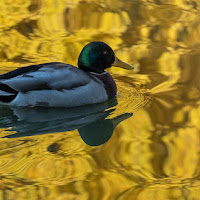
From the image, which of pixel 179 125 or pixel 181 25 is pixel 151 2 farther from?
pixel 179 125

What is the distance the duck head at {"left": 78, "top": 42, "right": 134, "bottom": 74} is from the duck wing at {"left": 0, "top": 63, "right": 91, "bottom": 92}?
0.54 m

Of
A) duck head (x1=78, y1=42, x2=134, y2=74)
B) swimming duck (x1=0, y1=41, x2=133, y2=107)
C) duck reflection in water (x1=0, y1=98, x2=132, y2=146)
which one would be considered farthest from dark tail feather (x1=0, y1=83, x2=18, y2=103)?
duck head (x1=78, y1=42, x2=134, y2=74)

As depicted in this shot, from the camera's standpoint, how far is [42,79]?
6609mm

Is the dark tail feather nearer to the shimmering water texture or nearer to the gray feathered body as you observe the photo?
the gray feathered body

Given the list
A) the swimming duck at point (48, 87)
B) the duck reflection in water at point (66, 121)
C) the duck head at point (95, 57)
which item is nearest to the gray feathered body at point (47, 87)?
the swimming duck at point (48, 87)

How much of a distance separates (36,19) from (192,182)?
662 centimetres

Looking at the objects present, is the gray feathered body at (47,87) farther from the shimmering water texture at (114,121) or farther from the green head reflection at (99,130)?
the green head reflection at (99,130)

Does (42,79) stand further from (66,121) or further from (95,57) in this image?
(95,57)

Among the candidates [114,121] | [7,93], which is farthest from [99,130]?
[7,93]

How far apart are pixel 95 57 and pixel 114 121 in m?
1.18

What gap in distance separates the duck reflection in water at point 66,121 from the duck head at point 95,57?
0.58 m

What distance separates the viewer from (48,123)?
6.25 meters

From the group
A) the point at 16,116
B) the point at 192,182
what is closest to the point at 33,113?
the point at 16,116

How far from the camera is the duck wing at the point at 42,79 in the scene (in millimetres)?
6590
